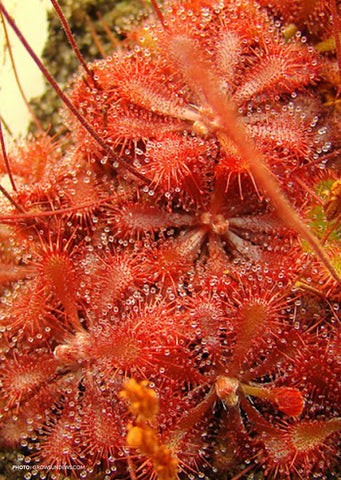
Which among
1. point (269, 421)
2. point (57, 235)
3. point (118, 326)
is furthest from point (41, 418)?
point (269, 421)

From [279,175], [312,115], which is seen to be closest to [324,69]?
[312,115]

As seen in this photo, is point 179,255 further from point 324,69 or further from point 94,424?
point 324,69

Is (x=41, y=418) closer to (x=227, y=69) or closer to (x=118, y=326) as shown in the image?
(x=118, y=326)

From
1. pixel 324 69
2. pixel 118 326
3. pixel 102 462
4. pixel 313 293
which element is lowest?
pixel 102 462

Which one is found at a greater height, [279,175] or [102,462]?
[279,175]

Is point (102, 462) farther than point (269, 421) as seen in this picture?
Yes

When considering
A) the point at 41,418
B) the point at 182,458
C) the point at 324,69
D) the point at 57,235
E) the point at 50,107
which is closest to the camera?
the point at 182,458

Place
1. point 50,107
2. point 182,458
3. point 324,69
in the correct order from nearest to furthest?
1. point 182,458
2. point 324,69
3. point 50,107
